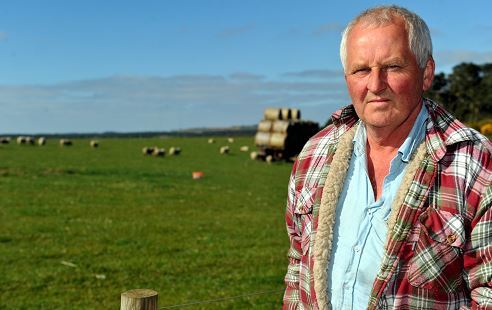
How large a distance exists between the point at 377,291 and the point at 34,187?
22.6 metres

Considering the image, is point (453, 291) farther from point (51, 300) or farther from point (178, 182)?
point (178, 182)

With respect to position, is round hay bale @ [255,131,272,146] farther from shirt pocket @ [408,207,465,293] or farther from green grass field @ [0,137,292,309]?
shirt pocket @ [408,207,465,293]

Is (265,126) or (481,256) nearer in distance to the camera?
(481,256)

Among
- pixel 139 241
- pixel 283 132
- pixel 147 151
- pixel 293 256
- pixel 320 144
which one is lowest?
pixel 139 241

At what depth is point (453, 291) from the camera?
8.39 feet

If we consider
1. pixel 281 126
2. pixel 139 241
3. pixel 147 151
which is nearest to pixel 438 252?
pixel 139 241

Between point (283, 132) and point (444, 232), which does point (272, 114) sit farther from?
point (444, 232)

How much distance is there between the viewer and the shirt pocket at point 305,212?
9.75ft

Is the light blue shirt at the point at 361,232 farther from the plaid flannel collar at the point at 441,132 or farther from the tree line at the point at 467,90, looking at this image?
the tree line at the point at 467,90

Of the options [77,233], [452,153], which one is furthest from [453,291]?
[77,233]

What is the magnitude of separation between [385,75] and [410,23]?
0.23 m

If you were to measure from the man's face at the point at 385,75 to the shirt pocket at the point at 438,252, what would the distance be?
1.47 feet

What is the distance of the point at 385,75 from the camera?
103 inches

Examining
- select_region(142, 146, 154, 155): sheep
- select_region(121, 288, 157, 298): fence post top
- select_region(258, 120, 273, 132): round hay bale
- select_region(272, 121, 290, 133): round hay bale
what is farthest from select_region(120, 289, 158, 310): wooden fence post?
select_region(142, 146, 154, 155): sheep
